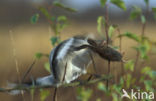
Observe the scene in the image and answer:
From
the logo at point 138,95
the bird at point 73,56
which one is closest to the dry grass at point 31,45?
the logo at point 138,95

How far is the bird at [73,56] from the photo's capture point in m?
0.63

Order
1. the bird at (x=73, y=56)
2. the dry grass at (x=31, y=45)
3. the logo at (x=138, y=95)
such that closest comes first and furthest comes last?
the bird at (x=73, y=56) < the logo at (x=138, y=95) < the dry grass at (x=31, y=45)

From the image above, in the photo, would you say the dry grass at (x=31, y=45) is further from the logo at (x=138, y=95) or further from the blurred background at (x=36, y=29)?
the logo at (x=138, y=95)

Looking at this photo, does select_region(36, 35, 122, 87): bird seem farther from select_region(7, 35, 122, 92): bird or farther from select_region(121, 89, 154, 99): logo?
select_region(121, 89, 154, 99): logo

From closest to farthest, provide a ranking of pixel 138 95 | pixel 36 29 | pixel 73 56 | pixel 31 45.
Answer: pixel 73 56 → pixel 138 95 → pixel 31 45 → pixel 36 29

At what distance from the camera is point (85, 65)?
2.23ft

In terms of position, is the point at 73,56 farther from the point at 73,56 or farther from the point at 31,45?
the point at 31,45

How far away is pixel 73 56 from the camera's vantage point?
0.65 metres

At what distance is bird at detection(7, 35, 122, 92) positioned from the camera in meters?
0.63

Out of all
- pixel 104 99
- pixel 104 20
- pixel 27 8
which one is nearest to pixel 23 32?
pixel 27 8

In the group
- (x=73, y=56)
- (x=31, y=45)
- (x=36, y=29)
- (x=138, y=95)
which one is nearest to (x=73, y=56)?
(x=73, y=56)

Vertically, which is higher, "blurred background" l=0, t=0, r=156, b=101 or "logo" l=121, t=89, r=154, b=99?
"logo" l=121, t=89, r=154, b=99

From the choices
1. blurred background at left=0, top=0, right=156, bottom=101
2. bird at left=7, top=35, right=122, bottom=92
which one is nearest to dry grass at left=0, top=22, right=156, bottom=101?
blurred background at left=0, top=0, right=156, bottom=101

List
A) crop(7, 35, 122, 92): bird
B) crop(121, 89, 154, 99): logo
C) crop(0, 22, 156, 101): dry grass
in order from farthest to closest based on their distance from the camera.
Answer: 1. crop(0, 22, 156, 101): dry grass
2. crop(121, 89, 154, 99): logo
3. crop(7, 35, 122, 92): bird
